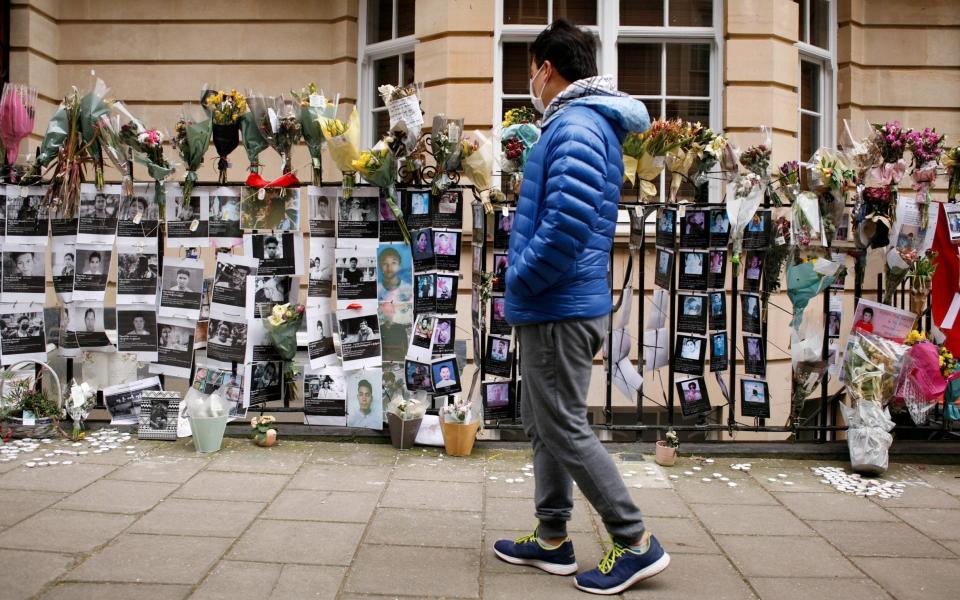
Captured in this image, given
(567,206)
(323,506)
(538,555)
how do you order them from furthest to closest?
(323,506) → (538,555) → (567,206)

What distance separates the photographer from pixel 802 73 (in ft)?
31.0

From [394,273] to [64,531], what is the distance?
7.61ft

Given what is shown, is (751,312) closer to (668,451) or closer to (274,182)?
(668,451)

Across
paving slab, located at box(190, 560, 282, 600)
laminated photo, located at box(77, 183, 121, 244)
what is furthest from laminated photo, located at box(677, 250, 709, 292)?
laminated photo, located at box(77, 183, 121, 244)

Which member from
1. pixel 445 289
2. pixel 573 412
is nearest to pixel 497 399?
pixel 445 289

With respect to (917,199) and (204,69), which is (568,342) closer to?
(917,199)

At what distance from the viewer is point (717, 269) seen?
538cm

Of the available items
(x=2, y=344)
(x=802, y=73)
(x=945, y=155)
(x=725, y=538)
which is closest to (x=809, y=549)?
(x=725, y=538)

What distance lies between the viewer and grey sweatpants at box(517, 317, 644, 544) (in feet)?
10.5

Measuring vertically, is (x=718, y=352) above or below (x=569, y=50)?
below

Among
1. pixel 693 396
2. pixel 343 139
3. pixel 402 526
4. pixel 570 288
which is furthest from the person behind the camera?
pixel 693 396

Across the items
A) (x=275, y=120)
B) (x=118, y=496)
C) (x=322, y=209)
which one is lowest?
(x=118, y=496)

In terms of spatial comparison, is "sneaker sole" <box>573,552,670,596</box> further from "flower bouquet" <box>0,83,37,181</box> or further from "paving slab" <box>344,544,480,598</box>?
"flower bouquet" <box>0,83,37,181</box>

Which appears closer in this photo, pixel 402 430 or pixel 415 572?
pixel 415 572
